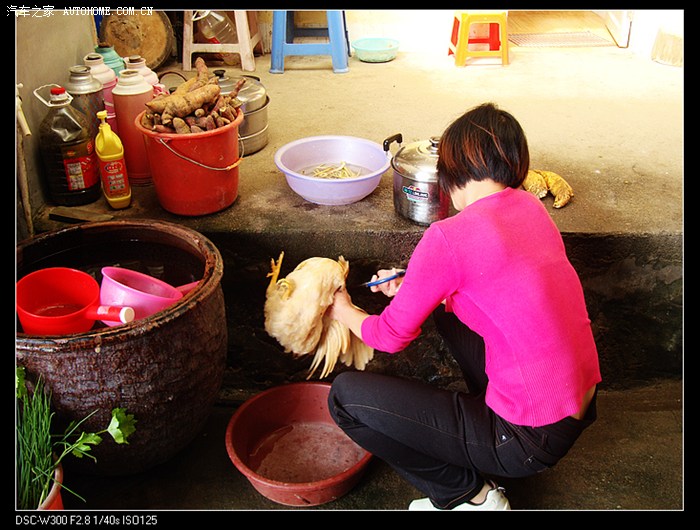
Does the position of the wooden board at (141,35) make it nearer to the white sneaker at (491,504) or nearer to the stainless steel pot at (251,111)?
the stainless steel pot at (251,111)

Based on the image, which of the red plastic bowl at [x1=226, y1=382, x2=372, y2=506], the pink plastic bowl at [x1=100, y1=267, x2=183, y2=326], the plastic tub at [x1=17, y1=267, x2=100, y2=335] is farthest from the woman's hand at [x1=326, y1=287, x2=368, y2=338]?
the plastic tub at [x1=17, y1=267, x2=100, y2=335]

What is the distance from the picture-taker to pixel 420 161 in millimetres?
3146

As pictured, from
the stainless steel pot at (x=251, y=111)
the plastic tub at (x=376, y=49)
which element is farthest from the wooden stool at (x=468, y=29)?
the stainless steel pot at (x=251, y=111)

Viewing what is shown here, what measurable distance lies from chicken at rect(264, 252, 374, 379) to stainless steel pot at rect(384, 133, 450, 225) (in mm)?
635

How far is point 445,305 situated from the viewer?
299 centimetres

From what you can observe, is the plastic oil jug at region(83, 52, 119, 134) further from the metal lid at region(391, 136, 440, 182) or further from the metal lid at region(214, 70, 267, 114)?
the metal lid at region(391, 136, 440, 182)

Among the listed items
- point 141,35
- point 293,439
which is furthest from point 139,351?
point 141,35

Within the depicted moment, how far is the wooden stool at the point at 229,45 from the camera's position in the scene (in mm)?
6316

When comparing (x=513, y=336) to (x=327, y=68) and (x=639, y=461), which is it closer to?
(x=639, y=461)

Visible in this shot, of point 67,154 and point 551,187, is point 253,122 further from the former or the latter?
point 551,187

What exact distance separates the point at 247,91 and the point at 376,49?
9.95ft

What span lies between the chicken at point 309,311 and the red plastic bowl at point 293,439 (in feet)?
1.30

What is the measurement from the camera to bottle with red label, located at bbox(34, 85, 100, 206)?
3.24 m

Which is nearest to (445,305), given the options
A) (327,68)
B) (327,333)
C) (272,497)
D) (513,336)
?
(327,333)
